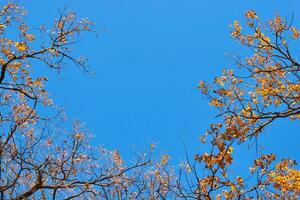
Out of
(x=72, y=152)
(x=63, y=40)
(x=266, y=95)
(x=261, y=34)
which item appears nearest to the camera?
(x=266, y=95)

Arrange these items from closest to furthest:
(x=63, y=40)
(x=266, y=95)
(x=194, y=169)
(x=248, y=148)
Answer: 1. (x=194, y=169)
2. (x=248, y=148)
3. (x=266, y=95)
4. (x=63, y=40)

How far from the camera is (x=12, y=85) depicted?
11.6 meters

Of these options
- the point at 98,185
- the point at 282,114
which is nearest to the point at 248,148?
the point at 282,114

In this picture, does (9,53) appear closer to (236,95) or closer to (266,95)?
(236,95)

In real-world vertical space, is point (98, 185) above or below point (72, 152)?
below

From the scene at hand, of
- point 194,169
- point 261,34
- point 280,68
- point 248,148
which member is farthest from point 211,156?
point 261,34

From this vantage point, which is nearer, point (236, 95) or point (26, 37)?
point (236, 95)

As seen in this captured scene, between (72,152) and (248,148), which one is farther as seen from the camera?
(72,152)

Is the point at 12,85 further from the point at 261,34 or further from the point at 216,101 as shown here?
the point at 261,34

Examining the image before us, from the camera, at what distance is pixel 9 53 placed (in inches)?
436

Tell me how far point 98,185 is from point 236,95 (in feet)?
16.1

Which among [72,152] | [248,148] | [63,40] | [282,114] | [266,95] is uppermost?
[63,40]

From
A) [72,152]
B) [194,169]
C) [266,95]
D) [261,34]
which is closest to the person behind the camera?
[194,169]

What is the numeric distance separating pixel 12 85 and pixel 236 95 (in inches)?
227
